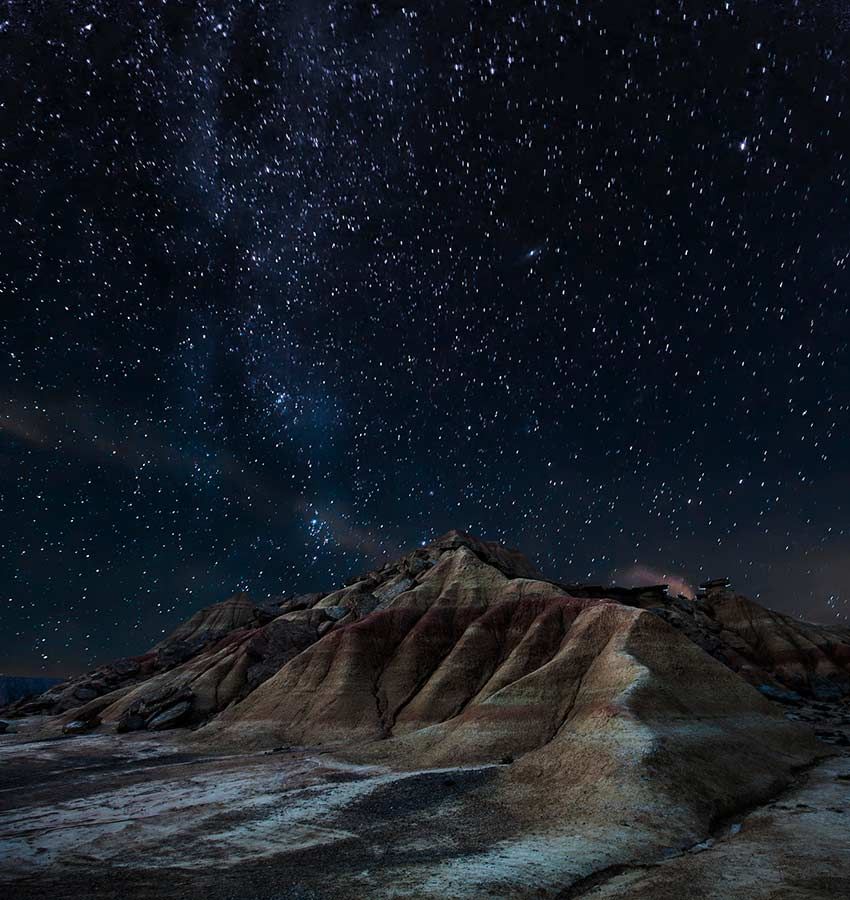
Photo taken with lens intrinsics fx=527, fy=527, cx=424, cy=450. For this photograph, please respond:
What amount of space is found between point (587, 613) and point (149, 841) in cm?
3926

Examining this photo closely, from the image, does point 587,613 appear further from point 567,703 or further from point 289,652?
point 289,652

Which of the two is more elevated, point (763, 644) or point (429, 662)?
point (763, 644)

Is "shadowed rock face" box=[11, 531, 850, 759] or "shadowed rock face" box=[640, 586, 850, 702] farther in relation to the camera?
"shadowed rock face" box=[640, 586, 850, 702]

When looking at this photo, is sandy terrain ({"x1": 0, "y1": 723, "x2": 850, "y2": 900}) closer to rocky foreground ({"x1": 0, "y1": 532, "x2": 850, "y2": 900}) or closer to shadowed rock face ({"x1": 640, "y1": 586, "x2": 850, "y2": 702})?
rocky foreground ({"x1": 0, "y1": 532, "x2": 850, "y2": 900})

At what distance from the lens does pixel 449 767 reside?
3338 centimetres

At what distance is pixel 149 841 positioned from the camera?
67.3 feet

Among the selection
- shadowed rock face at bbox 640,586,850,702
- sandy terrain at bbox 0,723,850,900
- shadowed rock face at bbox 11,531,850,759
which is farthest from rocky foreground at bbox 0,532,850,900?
shadowed rock face at bbox 640,586,850,702

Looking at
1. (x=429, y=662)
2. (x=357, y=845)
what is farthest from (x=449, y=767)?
(x=429, y=662)

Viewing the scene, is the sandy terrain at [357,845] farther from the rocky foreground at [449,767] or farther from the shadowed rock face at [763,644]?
the shadowed rock face at [763,644]

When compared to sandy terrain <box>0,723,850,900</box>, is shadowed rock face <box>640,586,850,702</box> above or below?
above

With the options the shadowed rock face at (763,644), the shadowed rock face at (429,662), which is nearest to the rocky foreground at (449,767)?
the shadowed rock face at (429,662)

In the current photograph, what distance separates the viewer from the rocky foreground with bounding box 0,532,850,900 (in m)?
16.6

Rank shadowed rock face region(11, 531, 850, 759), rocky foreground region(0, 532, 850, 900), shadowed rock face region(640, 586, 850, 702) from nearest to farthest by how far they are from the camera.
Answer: rocky foreground region(0, 532, 850, 900), shadowed rock face region(11, 531, 850, 759), shadowed rock face region(640, 586, 850, 702)

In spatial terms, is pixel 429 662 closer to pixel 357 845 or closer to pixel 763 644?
pixel 357 845
